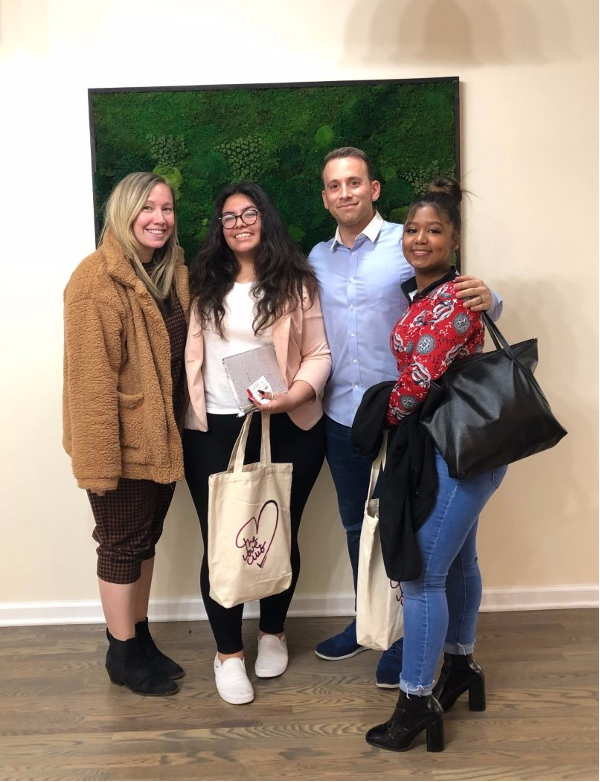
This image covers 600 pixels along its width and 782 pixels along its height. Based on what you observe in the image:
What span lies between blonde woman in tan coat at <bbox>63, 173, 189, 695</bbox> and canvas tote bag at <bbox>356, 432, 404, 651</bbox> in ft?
1.78

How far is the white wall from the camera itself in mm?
2201

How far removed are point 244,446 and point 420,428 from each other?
50 centimetres

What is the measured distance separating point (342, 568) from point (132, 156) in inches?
61.4

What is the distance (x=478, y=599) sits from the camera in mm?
1831

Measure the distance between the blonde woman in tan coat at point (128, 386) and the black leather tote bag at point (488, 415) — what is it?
760mm

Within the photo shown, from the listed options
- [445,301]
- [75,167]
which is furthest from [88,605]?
[445,301]

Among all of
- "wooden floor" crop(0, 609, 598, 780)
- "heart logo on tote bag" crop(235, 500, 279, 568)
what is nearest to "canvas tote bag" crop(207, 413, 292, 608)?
"heart logo on tote bag" crop(235, 500, 279, 568)

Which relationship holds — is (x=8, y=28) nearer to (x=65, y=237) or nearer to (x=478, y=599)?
(x=65, y=237)

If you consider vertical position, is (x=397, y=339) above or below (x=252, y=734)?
above

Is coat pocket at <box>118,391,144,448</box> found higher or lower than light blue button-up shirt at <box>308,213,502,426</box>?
lower

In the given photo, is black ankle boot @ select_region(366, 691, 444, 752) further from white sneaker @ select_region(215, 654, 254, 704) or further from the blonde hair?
the blonde hair

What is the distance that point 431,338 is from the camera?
1.53 m

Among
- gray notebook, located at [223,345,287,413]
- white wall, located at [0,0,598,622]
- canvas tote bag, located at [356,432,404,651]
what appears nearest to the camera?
canvas tote bag, located at [356,432,404,651]

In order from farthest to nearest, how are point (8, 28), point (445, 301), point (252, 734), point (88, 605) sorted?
point (88, 605), point (8, 28), point (252, 734), point (445, 301)
